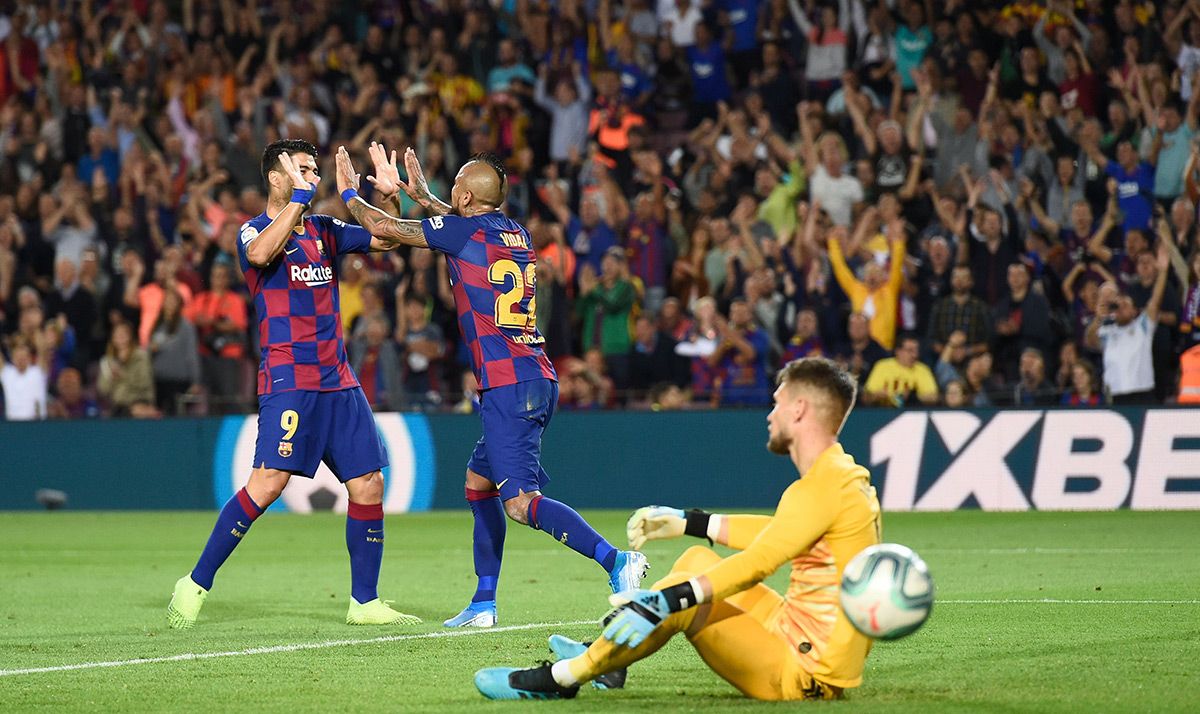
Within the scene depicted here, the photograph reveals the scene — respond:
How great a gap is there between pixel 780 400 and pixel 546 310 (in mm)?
13446

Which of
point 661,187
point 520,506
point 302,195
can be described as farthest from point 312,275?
point 661,187

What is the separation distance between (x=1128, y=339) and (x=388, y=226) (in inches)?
418

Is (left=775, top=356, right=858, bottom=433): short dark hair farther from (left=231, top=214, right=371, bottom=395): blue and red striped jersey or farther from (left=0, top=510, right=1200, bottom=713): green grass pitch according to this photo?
(left=231, top=214, right=371, bottom=395): blue and red striped jersey

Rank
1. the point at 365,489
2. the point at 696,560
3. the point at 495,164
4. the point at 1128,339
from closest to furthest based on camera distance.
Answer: the point at 696,560, the point at 495,164, the point at 365,489, the point at 1128,339

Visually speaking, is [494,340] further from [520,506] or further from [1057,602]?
[1057,602]

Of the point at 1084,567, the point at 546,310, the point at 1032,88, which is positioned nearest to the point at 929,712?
the point at 1084,567

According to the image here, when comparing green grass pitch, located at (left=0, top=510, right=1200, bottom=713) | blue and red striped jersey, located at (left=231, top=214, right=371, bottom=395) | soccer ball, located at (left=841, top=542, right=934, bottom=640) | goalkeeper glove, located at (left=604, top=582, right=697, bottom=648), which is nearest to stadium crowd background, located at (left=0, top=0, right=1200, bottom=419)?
green grass pitch, located at (left=0, top=510, right=1200, bottom=713)

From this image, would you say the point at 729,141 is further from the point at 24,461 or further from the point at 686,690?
the point at 686,690

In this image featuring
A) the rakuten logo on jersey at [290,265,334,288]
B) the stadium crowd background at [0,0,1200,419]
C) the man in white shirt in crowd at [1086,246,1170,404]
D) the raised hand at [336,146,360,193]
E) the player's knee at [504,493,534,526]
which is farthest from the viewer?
the stadium crowd background at [0,0,1200,419]

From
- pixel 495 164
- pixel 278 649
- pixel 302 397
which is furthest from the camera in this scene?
pixel 302 397

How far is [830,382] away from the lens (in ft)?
19.4

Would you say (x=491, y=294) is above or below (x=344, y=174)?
below

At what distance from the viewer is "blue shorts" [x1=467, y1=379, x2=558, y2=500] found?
8.71 metres

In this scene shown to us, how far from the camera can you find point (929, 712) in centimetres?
593
